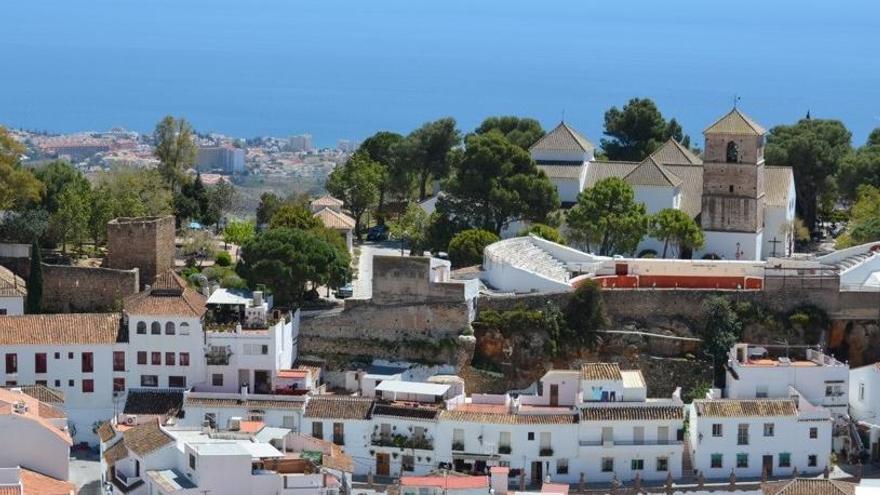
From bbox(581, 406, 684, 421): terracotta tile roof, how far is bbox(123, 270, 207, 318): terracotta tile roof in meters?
9.61

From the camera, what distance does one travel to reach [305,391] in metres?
39.8

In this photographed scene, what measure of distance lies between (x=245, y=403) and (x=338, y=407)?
214 cm

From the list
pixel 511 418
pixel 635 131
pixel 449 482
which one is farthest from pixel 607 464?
pixel 635 131

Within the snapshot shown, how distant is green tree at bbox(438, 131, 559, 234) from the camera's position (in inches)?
1953

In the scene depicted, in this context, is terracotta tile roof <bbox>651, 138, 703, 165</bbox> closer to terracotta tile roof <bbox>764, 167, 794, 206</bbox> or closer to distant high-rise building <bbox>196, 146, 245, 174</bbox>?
terracotta tile roof <bbox>764, 167, 794, 206</bbox>

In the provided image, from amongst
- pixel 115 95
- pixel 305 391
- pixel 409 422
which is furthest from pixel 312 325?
pixel 115 95

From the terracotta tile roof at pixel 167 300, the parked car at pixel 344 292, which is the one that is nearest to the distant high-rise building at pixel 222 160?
the parked car at pixel 344 292

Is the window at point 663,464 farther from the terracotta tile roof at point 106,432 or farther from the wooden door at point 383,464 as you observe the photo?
the terracotta tile roof at point 106,432

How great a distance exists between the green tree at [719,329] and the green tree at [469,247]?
731cm

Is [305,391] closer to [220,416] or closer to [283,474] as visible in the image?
[220,416]

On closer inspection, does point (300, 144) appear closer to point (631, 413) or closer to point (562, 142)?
point (562, 142)

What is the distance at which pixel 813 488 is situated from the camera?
114ft

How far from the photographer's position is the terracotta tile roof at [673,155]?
56.2 m

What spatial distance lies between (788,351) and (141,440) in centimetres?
1577
